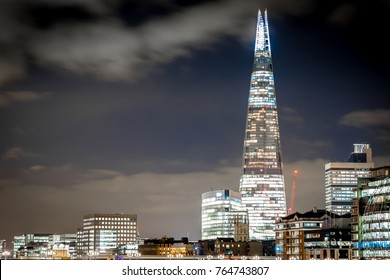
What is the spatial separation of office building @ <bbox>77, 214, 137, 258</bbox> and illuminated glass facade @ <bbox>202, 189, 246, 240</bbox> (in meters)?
22.2

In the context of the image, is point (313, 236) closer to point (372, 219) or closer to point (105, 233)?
point (372, 219)

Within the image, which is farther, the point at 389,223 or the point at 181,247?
the point at 181,247

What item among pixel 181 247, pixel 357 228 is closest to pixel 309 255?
pixel 357 228

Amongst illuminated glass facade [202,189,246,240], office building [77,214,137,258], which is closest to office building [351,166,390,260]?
illuminated glass facade [202,189,246,240]

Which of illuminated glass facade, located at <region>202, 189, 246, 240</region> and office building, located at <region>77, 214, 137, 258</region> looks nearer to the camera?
illuminated glass facade, located at <region>202, 189, 246, 240</region>

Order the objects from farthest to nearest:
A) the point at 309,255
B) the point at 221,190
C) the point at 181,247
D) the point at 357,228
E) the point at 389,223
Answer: the point at 221,190 < the point at 181,247 < the point at 309,255 < the point at 357,228 < the point at 389,223

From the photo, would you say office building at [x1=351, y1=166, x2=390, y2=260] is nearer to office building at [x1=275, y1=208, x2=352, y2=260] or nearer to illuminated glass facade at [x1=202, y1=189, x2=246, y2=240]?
office building at [x1=275, y1=208, x2=352, y2=260]

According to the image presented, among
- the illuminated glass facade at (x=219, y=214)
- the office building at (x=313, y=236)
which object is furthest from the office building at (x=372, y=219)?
the illuminated glass facade at (x=219, y=214)

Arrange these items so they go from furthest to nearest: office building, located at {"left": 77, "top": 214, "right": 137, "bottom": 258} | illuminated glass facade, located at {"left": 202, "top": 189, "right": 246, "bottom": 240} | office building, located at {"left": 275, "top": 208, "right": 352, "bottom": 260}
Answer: office building, located at {"left": 77, "top": 214, "right": 137, "bottom": 258} → illuminated glass facade, located at {"left": 202, "top": 189, "right": 246, "bottom": 240} → office building, located at {"left": 275, "top": 208, "right": 352, "bottom": 260}

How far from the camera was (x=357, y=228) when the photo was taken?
266 feet

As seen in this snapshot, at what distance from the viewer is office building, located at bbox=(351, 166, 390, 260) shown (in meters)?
76.2

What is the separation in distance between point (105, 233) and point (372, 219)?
4808 inches
